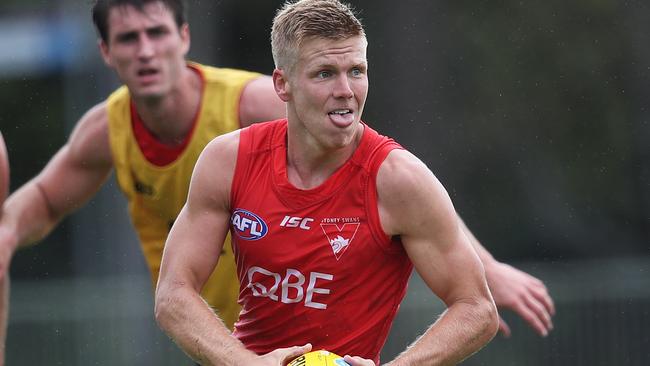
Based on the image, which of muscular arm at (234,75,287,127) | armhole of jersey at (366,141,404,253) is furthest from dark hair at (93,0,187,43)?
armhole of jersey at (366,141,404,253)

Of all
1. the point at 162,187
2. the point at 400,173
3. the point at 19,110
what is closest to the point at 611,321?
the point at 162,187

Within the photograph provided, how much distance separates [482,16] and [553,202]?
326 cm

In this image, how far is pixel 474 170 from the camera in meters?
20.2

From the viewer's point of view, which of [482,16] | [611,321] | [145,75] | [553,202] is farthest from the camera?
[482,16]

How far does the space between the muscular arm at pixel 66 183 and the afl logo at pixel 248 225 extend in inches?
94.1

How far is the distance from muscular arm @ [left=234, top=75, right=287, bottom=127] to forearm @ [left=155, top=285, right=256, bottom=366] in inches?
69.4

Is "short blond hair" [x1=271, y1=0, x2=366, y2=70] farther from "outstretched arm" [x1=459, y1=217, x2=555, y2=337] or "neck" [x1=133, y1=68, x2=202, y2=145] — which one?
"neck" [x1=133, y1=68, x2=202, y2=145]

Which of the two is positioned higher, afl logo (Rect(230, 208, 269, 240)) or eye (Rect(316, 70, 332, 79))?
eye (Rect(316, 70, 332, 79))

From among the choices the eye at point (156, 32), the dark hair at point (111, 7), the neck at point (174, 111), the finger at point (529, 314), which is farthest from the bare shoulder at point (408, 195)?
the dark hair at point (111, 7)

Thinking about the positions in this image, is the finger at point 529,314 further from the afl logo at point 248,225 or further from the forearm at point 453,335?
the afl logo at point 248,225

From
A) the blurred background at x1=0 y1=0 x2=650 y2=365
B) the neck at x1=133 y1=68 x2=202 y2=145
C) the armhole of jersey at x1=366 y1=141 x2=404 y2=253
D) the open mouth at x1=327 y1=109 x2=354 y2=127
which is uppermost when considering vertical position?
the open mouth at x1=327 y1=109 x2=354 y2=127

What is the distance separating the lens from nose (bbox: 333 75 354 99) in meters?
5.70

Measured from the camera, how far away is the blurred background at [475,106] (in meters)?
18.2

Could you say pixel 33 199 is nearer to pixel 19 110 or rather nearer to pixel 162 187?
pixel 162 187
